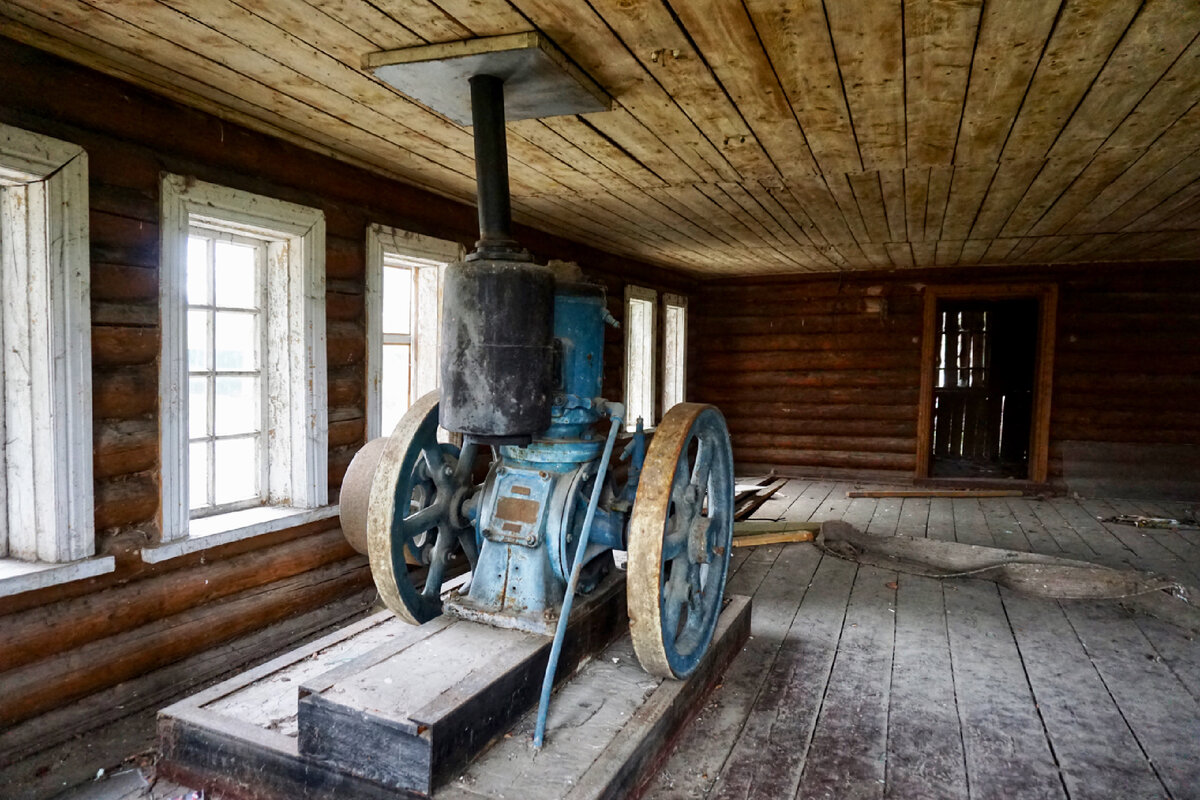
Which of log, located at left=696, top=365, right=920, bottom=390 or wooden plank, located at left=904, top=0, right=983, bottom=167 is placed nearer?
wooden plank, located at left=904, top=0, right=983, bottom=167

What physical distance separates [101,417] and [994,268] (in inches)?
303

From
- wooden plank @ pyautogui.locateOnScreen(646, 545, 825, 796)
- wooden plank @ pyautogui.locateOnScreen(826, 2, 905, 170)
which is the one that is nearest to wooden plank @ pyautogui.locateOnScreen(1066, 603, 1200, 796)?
wooden plank @ pyautogui.locateOnScreen(646, 545, 825, 796)

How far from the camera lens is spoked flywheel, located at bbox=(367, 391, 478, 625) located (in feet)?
8.04

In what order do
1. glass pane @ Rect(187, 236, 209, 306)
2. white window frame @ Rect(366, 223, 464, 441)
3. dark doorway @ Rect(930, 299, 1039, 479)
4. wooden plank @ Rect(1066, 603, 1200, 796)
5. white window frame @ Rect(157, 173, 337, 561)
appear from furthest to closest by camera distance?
dark doorway @ Rect(930, 299, 1039, 479) < white window frame @ Rect(366, 223, 464, 441) < glass pane @ Rect(187, 236, 209, 306) < white window frame @ Rect(157, 173, 337, 561) < wooden plank @ Rect(1066, 603, 1200, 796)

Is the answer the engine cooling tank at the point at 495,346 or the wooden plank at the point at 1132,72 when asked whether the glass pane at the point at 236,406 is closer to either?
the engine cooling tank at the point at 495,346

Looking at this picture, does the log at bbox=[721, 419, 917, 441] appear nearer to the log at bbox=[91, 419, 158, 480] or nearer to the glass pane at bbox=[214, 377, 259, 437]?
the glass pane at bbox=[214, 377, 259, 437]

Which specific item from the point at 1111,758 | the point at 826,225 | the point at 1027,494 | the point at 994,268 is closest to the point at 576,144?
the point at 826,225

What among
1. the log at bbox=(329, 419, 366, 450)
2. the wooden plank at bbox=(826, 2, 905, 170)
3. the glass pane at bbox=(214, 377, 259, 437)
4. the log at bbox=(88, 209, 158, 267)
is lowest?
the log at bbox=(329, 419, 366, 450)

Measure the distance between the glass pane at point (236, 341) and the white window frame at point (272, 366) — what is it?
3.1 inches

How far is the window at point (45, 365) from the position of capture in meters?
2.41

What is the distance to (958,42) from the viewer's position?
7.19ft

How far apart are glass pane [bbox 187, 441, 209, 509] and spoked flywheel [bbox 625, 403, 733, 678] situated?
2040 mm

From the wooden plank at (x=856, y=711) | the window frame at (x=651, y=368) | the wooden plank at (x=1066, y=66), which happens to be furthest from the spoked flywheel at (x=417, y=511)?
the window frame at (x=651, y=368)

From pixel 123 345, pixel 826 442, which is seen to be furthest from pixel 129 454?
pixel 826 442
